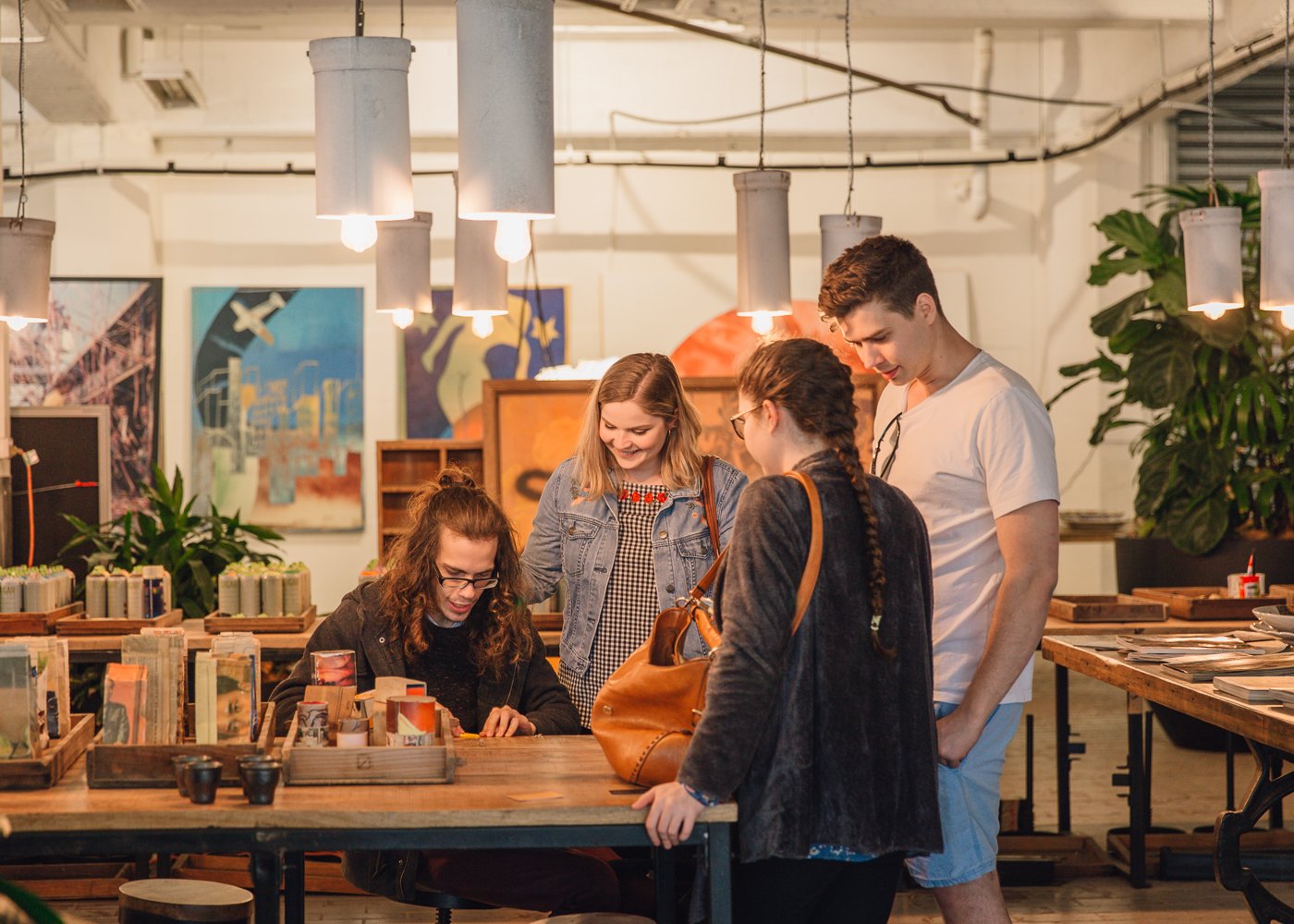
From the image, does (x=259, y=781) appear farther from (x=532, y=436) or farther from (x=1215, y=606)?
(x=1215, y=606)

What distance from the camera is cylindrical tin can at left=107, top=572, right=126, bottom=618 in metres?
5.00

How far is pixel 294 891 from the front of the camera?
2.87 metres

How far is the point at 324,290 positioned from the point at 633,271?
195 cm

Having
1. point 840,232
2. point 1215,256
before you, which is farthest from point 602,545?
point 1215,256

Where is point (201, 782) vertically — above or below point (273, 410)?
below

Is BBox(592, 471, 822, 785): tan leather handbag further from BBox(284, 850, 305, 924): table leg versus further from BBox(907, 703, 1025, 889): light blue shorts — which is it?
BBox(284, 850, 305, 924): table leg

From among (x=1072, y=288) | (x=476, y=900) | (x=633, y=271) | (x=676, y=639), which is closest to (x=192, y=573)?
(x=476, y=900)

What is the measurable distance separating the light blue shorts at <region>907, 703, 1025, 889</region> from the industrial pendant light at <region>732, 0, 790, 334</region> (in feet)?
7.72

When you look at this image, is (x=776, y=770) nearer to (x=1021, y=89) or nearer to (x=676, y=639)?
(x=676, y=639)

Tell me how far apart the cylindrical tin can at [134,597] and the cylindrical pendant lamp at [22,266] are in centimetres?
112

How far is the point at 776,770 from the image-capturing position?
7.57 ft

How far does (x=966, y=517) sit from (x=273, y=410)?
702 centimetres

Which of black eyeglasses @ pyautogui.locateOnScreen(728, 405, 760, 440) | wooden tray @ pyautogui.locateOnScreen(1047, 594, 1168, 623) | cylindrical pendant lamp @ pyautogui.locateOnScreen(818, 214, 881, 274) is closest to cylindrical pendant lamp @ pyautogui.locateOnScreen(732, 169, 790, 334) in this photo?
cylindrical pendant lamp @ pyautogui.locateOnScreen(818, 214, 881, 274)

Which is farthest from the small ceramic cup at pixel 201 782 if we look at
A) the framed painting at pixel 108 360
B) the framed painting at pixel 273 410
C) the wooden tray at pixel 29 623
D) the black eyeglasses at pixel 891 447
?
the framed painting at pixel 108 360
